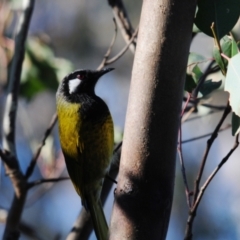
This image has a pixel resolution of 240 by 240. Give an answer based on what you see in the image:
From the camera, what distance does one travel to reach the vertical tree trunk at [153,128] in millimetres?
1218

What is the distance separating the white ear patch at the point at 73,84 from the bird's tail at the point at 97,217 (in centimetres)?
51

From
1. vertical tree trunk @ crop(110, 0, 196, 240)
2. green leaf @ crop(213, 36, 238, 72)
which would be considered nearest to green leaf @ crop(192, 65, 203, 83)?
green leaf @ crop(213, 36, 238, 72)

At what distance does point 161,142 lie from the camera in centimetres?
123

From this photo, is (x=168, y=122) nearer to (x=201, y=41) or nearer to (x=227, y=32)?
(x=227, y=32)

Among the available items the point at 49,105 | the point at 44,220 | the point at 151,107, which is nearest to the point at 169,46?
the point at 151,107

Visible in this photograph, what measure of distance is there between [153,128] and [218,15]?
465 mm

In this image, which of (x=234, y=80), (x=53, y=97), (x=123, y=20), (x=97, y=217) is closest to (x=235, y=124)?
(x=234, y=80)

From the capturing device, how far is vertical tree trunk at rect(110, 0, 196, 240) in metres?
1.22

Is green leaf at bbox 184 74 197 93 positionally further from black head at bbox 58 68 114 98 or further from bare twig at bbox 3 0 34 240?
black head at bbox 58 68 114 98

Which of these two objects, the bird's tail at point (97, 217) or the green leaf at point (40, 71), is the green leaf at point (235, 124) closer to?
the bird's tail at point (97, 217)

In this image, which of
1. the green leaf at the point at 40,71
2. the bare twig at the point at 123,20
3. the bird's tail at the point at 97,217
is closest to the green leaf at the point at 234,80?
the bird's tail at the point at 97,217

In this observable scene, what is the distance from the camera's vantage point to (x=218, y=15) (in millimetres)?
1561

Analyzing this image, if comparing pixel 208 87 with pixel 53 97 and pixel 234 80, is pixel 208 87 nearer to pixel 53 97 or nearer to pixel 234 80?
pixel 234 80

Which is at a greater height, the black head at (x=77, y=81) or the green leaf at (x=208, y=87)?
the green leaf at (x=208, y=87)
